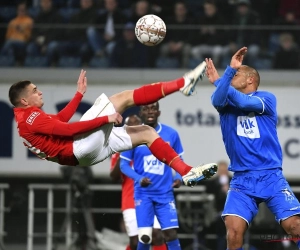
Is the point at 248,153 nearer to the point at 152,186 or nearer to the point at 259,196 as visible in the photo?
the point at 259,196

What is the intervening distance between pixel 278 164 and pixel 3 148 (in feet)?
25.3

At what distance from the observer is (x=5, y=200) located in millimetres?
16234

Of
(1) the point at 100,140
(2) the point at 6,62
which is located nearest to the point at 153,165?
(1) the point at 100,140

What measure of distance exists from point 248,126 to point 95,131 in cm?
153

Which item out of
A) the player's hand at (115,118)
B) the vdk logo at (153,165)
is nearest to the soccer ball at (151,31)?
the player's hand at (115,118)

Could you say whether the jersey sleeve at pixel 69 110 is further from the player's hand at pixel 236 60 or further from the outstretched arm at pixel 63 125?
the player's hand at pixel 236 60

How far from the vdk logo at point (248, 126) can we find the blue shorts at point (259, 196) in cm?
38

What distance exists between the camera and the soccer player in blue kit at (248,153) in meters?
8.41

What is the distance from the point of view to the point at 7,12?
16.1 metres

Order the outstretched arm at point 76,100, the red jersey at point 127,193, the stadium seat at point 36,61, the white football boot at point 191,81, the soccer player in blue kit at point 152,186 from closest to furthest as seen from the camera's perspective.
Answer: the white football boot at point 191,81, the outstretched arm at point 76,100, the soccer player in blue kit at point 152,186, the red jersey at point 127,193, the stadium seat at point 36,61

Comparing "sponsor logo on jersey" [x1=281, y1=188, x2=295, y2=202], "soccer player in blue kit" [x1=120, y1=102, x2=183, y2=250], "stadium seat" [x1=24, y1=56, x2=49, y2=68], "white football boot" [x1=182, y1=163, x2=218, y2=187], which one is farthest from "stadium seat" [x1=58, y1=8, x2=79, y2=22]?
"sponsor logo on jersey" [x1=281, y1=188, x2=295, y2=202]

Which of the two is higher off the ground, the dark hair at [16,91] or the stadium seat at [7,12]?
the stadium seat at [7,12]

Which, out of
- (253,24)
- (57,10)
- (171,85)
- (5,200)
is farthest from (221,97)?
(5,200)

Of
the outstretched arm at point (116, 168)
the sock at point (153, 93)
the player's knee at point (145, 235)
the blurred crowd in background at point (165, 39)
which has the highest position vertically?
the blurred crowd in background at point (165, 39)
